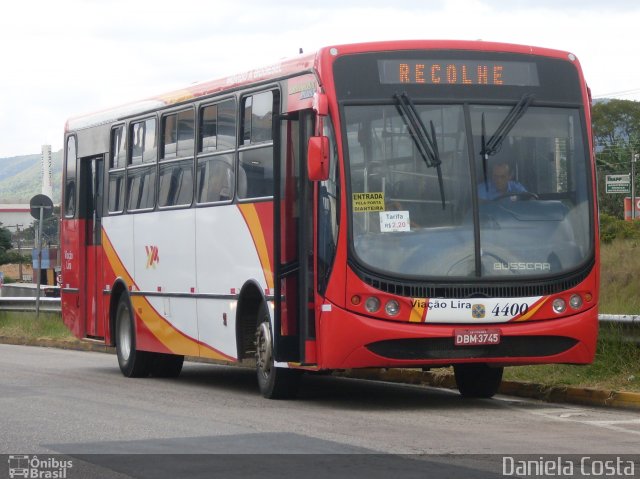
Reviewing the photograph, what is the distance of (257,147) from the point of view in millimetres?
14688

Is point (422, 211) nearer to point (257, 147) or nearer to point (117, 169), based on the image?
point (257, 147)

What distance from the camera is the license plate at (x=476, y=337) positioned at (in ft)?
42.5

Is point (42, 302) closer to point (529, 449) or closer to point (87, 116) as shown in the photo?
point (87, 116)

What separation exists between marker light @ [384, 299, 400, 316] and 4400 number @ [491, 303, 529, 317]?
→ 34.5 inches

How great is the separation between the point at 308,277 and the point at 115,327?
6.46 m

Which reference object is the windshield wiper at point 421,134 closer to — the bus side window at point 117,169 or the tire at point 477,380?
the tire at point 477,380

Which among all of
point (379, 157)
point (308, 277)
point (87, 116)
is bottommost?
point (308, 277)

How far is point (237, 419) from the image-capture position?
12.2 m

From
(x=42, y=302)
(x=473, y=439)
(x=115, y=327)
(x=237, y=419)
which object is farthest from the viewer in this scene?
(x=42, y=302)

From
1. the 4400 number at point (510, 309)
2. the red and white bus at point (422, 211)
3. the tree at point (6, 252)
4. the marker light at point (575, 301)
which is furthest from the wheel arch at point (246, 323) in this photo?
the tree at point (6, 252)

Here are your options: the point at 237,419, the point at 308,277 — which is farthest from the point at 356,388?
the point at 237,419

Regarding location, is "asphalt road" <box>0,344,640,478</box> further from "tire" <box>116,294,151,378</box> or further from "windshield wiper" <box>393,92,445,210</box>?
"windshield wiper" <box>393,92,445,210</box>

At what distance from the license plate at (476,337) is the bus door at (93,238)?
7854 millimetres

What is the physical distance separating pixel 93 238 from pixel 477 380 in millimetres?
7189
